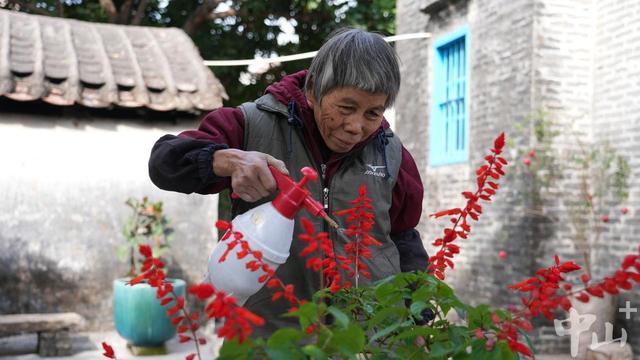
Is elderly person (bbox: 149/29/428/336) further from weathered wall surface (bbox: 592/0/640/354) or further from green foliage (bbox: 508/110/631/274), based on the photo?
green foliage (bbox: 508/110/631/274)

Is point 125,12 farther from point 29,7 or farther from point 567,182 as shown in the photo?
point 567,182

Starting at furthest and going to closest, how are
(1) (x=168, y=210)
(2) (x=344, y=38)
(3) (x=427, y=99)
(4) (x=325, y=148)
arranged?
(3) (x=427, y=99) < (1) (x=168, y=210) < (4) (x=325, y=148) < (2) (x=344, y=38)

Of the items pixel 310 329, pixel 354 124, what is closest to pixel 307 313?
pixel 310 329

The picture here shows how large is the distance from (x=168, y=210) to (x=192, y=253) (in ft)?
1.54

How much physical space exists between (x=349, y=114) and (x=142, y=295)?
4.92m

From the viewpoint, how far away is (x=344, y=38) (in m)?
1.72

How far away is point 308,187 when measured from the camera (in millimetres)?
1881

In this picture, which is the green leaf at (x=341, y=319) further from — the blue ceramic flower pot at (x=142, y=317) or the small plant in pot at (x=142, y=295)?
the blue ceramic flower pot at (x=142, y=317)

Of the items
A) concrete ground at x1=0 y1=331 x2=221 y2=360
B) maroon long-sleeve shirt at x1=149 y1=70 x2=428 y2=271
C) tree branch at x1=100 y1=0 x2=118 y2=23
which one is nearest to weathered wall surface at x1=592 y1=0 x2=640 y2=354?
concrete ground at x1=0 y1=331 x2=221 y2=360

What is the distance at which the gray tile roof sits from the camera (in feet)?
20.7

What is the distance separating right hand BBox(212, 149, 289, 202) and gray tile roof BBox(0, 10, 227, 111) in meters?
5.23

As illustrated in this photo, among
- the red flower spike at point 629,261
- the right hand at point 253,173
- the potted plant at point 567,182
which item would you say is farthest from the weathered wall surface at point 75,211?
the red flower spike at point 629,261

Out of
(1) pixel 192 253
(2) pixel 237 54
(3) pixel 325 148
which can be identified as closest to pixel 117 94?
(1) pixel 192 253

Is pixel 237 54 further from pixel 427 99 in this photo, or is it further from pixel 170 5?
pixel 427 99
